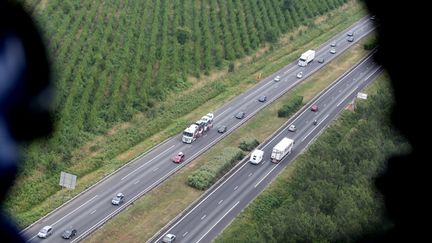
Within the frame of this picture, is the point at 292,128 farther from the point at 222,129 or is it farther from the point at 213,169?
the point at 213,169

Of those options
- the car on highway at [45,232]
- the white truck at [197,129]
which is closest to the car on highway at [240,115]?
the white truck at [197,129]

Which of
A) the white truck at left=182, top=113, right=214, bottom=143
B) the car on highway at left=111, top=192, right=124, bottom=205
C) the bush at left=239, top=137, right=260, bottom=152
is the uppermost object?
the car on highway at left=111, top=192, right=124, bottom=205

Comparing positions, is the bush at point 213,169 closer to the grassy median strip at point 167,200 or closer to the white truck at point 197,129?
the grassy median strip at point 167,200

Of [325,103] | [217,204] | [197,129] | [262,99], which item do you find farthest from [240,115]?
[217,204]

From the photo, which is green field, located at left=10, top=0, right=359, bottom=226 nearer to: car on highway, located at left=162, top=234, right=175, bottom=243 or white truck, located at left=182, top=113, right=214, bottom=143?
white truck, located at left=182, top=113, right=214, bottom=143

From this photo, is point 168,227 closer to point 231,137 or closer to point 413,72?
→ point 231,137

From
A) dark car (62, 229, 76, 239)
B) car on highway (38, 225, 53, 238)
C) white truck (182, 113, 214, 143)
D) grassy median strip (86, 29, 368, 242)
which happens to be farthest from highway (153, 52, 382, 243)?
car on highway (38, 225, 53, 238)
